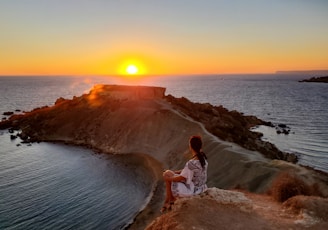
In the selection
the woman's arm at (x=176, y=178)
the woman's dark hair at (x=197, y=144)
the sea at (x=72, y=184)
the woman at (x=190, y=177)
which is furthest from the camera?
the sea at (x=72, y=184)

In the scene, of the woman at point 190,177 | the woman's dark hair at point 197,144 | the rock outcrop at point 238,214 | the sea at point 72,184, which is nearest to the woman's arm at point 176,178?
the woman at point 190,177

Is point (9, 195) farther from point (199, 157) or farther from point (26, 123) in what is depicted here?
point (26, 123)

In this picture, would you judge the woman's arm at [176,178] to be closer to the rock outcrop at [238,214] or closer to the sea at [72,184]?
the rock outcrop at [238,214]

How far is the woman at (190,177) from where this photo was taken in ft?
44.8

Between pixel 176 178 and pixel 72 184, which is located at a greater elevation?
pixel 176 178

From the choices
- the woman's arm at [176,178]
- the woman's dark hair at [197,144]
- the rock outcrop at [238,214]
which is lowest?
the rock outcrop at [238,214]

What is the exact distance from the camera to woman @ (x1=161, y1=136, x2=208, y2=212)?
13.7m

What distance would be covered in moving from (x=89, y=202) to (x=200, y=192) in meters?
20.8

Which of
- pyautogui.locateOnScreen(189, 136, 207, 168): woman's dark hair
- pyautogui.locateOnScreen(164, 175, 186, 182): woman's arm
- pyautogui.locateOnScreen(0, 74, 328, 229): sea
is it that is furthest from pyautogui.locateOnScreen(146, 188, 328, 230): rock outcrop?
pyautogui.locateOnScreen(0, 74, 328, 229): sea

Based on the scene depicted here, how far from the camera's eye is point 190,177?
14.0 m

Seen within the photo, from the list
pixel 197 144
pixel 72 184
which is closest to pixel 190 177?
pixel 197 144

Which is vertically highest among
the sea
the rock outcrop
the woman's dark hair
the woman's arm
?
the woman's dark hair

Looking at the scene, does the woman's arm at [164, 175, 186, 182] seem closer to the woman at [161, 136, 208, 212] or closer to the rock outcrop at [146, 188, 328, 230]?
the woman at [161, 136, 208, 212]

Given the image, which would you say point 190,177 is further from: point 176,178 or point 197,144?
point 197,144
